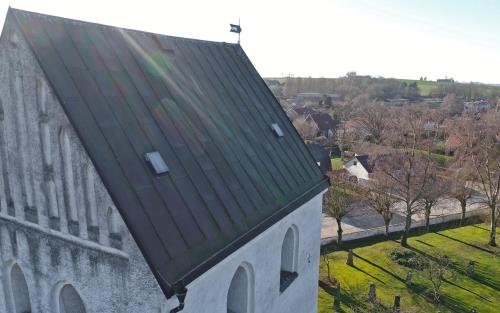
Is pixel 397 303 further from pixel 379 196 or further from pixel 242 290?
pixel 242 290

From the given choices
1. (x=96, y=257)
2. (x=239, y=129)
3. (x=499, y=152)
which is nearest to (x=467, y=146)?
(x=499, y=152)

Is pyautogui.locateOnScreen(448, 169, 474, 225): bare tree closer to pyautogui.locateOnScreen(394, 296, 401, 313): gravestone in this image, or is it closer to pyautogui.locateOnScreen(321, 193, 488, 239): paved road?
pyautogui.locateOnScreen(321, 193, 488, 239): paved road

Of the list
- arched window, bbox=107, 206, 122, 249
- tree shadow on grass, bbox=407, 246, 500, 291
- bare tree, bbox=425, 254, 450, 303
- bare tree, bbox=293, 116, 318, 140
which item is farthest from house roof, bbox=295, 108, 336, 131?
arched window, bbox=107, 206, 122, 249

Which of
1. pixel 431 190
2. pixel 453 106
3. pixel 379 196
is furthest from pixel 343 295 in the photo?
pixel 453 106

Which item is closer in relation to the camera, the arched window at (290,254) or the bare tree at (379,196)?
the arched window at (290,254)

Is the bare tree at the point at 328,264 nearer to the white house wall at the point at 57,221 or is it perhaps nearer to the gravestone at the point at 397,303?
the gravestone at the point at 397,303

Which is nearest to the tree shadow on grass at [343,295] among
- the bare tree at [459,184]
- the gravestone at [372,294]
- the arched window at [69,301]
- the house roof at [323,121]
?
the gravestone at [372,294]

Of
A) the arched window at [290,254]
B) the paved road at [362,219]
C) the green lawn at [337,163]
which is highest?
the arched window at [290,254]
